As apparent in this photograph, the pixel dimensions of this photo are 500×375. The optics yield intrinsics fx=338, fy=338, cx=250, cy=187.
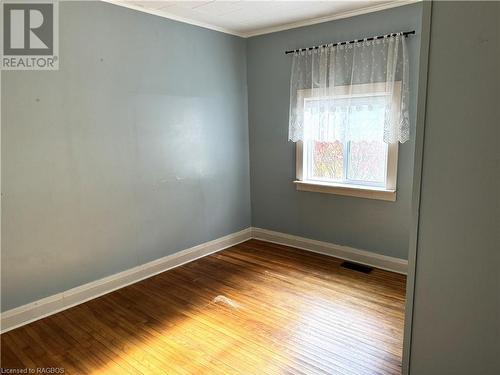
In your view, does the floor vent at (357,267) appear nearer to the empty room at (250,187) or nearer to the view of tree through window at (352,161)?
the empty room at (250,187)

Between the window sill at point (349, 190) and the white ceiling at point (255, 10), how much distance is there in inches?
65.7

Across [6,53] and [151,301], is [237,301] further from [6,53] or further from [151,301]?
[6,53]

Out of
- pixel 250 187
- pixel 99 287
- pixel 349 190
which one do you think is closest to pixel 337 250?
pixel 349 190

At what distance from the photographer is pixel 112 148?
294 centimetres

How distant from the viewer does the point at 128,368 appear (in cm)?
205

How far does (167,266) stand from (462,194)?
283 cm

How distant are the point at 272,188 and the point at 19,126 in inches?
104

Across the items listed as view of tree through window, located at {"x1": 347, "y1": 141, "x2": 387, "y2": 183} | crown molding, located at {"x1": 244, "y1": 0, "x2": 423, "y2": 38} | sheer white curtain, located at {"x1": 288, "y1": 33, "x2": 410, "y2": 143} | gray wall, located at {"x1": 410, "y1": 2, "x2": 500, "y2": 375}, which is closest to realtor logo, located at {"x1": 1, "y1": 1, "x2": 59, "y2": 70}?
crown molding, located at {"x1": 244, "y1": 0, "x2": 423, "y2": 38}

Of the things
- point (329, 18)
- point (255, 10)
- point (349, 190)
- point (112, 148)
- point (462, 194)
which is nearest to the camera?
point (462, 194)

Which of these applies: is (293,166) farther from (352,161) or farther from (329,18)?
(329,18)

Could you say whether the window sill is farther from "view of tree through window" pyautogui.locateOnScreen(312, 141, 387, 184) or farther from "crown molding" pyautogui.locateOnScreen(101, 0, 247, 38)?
"crown molding" pyautogui.locateOnScreen(101, 0, 247, 38)

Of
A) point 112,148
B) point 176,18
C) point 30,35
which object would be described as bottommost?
point 112,148

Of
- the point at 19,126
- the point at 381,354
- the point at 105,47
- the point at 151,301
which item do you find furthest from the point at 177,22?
the point at 381,354

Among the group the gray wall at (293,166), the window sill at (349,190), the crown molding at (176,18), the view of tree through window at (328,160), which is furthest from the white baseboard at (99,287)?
the crown molding at (176,18)
